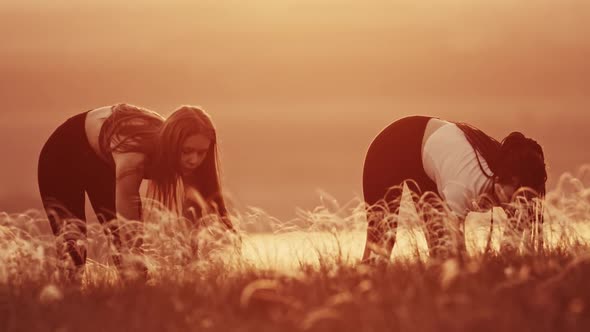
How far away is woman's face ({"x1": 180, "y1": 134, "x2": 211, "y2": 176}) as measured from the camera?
6464 millimetres

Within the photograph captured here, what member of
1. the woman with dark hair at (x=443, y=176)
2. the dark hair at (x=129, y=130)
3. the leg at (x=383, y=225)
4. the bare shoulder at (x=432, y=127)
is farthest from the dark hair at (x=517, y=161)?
the dark hair at (x=129, y=130)

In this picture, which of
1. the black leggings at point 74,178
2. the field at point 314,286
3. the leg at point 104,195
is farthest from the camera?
the black leggings at point 74,178

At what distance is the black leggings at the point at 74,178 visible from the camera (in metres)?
7.34

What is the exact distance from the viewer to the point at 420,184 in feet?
23.7

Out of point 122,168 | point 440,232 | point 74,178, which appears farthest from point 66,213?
point 440,232

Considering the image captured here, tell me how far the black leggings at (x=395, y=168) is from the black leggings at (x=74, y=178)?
203 cm

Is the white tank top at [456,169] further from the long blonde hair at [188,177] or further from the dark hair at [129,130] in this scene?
the dark hair at [129,130]

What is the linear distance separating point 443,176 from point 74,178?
2.89m

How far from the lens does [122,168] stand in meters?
6.50

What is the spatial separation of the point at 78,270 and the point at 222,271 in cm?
125

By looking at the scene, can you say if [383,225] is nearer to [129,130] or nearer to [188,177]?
[188,177]

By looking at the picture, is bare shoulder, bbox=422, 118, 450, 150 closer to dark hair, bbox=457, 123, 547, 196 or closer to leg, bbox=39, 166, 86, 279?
dark hair, bbox=457, 123, 547, 196

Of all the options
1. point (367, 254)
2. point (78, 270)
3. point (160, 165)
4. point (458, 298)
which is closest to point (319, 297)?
point (458, 298)

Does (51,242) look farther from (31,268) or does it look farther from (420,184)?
(420,184)
